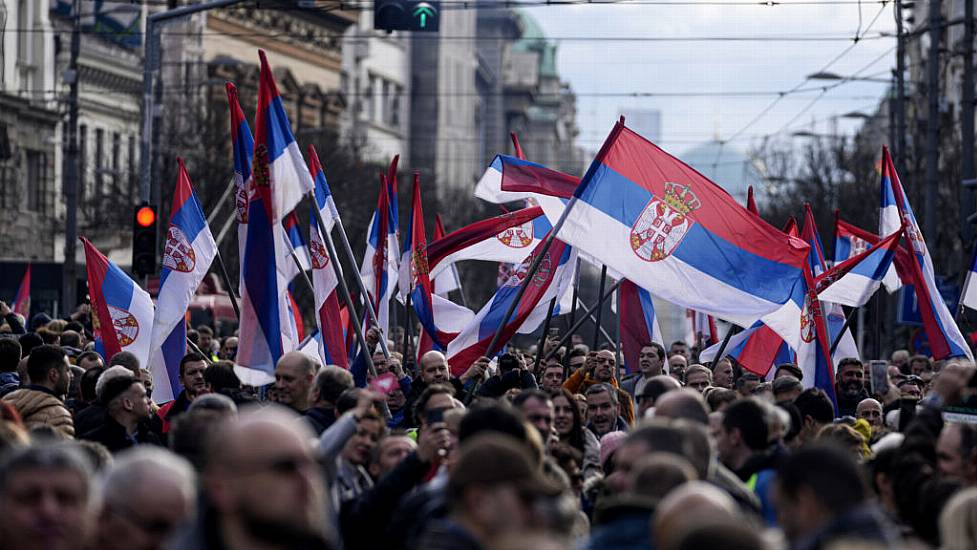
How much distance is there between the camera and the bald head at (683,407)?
7527 millimetres

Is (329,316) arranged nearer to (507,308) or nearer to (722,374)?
(507,308)

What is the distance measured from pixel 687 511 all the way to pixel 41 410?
560cm

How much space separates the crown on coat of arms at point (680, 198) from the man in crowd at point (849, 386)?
9.22 ft

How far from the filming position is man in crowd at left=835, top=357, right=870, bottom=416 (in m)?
15.1

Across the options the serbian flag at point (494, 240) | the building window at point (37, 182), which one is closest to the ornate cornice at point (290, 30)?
the building window at point (37, 182)

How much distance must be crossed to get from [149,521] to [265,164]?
255 inches

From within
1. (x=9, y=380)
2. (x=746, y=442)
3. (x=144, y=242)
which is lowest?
(x=9, y=380)

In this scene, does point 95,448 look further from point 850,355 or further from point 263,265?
point 850,355

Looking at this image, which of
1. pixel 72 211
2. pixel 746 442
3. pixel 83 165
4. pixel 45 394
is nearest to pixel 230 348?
pixel 45 394

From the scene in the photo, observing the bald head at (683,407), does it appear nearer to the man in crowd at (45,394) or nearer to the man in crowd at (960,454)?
the man in crowd at (960,454)

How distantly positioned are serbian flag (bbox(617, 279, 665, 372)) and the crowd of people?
15.7ft

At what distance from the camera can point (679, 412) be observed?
7523 mm

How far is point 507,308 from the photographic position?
587 inches

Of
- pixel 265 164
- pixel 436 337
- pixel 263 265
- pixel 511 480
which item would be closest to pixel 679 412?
pixel 511 480
